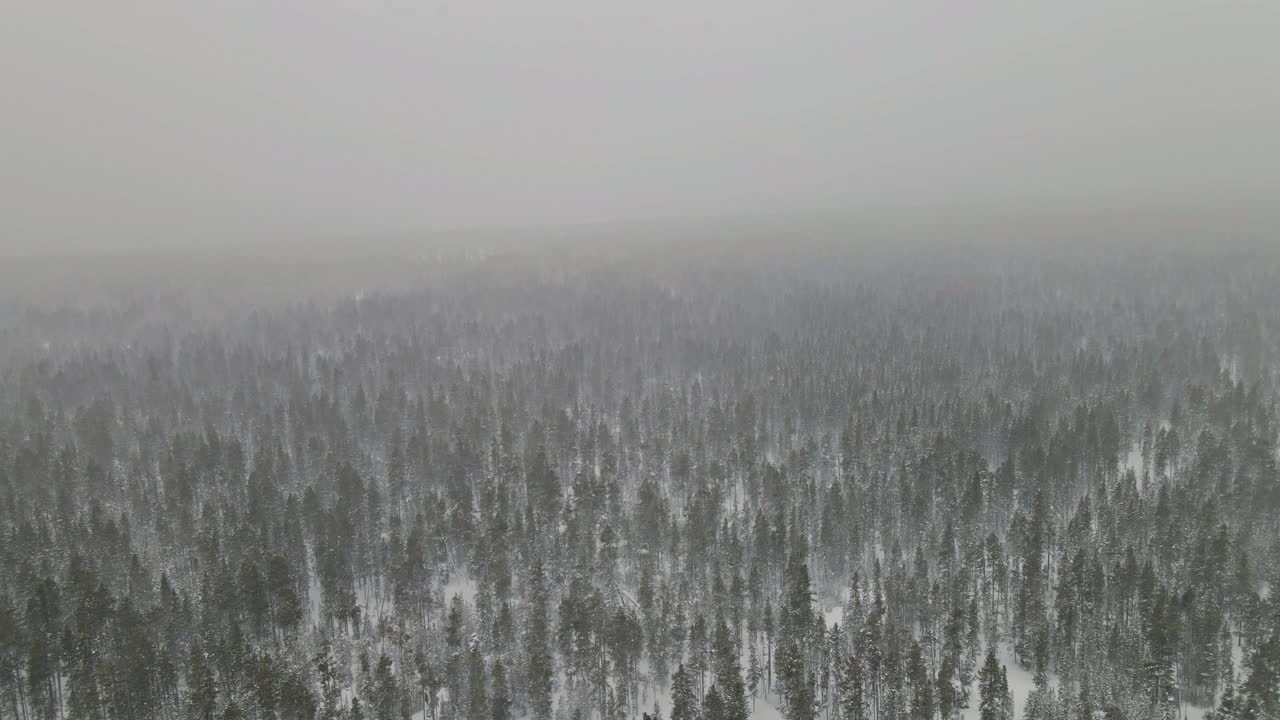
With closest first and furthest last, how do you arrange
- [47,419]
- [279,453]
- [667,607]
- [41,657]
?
[41,657]
[667,607]
[279,453]
[47,419]

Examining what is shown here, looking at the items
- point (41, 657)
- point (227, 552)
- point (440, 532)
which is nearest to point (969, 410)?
point (440, 532)

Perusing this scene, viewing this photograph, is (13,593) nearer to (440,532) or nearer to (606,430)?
(440,532)

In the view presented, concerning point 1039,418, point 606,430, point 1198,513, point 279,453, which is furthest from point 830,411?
point 279,453

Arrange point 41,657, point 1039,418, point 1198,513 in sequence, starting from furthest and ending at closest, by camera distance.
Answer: point 1039,418
point 1198,513
point 41,657

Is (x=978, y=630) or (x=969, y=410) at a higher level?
(x=969, y=410)

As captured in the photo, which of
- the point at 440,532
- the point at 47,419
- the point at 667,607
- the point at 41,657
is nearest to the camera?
the point at 41,657

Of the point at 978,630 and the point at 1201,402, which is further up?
the point at 1201,402

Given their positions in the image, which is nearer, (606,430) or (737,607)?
(737,607)

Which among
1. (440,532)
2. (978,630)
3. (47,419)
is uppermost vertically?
(47,419)

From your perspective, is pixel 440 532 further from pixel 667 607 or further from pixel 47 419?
pixel 47 419
